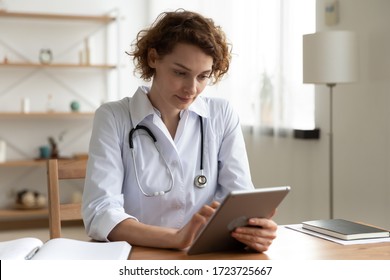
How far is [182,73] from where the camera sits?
1.73m

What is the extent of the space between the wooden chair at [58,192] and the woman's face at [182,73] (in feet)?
1.23

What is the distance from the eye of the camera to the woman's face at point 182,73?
1.71 m

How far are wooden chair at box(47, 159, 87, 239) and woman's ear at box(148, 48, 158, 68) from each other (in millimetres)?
387

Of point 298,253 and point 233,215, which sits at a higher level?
point 233,215

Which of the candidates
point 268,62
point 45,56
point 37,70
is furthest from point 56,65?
point 268,62

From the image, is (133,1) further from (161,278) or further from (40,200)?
(161,278)

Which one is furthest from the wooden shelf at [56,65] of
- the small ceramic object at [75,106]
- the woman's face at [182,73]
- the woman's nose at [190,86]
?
the woman's nose at [190,86]

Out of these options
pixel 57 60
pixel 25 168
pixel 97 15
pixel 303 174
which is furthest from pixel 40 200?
pixel 303 174

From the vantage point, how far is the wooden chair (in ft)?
5.99

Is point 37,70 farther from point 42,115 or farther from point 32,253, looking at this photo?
point 32,253

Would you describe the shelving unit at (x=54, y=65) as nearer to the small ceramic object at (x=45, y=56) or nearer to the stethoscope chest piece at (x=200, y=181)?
the small ceramic object at (x=45, y=56)

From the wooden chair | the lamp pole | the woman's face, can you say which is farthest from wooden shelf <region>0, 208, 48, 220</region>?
the woman's face

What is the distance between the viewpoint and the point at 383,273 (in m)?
1.13

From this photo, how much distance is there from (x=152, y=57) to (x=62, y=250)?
0.76 m
